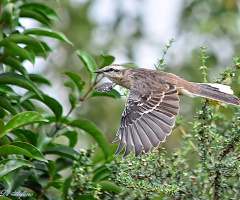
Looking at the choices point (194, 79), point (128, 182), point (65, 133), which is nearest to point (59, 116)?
point (65, 133)

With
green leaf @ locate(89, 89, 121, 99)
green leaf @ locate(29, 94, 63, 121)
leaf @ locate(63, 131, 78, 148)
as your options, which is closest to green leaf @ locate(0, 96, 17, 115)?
green leaf @ locate(29, 94, 63, 121)

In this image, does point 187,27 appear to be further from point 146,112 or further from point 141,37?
point 146,112

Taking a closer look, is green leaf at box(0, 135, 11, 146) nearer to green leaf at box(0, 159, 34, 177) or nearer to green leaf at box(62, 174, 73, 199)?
green leaf at box(0, 159, 34, 177)

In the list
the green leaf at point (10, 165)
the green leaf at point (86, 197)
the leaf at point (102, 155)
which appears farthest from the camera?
the leaf at point (102, 155)

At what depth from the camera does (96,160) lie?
3.90 meters

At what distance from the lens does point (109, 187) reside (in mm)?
3154

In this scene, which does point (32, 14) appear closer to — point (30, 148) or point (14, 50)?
point (14, 50)

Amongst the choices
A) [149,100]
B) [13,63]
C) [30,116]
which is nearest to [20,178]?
[30,116]

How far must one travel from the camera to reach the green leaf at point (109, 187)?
312cm

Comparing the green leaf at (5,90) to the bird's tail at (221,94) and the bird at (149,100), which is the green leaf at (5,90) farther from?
the bird's tail at (221,94)

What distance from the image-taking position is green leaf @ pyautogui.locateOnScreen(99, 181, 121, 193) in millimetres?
3123

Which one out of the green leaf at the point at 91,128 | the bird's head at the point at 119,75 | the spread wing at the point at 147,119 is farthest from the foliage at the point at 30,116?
the bird's head at the point at 119,75

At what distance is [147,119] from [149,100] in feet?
1.13

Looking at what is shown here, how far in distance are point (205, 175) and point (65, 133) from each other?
50.2 inches
